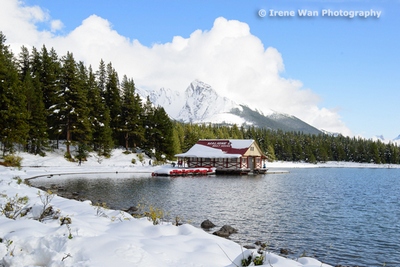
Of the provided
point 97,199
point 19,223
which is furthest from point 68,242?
point 97,199

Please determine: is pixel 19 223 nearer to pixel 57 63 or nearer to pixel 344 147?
pixel 57 63

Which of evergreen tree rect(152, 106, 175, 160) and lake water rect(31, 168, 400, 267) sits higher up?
evergreen tree rect(152, 106, 175, 160)

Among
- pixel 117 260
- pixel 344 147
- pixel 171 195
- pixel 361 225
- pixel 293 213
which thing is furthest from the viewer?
pixel 344 147

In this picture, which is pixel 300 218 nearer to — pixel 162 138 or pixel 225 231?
pixel 225 231

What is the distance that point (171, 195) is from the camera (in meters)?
26.5

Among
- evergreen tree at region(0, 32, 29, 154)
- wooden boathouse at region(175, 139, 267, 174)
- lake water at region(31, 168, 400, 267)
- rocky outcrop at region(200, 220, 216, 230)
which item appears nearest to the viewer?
lake water at region(31, 168, 400, 267)

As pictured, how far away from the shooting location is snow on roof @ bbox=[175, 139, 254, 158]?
189ft

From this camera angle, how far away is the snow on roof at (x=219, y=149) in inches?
2270

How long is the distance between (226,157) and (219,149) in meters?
3.59

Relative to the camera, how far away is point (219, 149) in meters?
60.1

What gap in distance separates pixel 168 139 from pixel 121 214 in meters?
51.1

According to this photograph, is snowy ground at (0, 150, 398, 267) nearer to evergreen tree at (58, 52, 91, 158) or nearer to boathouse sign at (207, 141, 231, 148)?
evergreen tree at (58, 52, 91, 158)

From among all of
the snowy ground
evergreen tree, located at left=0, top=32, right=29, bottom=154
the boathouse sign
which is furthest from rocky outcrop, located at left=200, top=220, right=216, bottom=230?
the boathouse sign

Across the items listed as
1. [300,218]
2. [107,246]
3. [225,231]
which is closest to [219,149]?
[300,218]
